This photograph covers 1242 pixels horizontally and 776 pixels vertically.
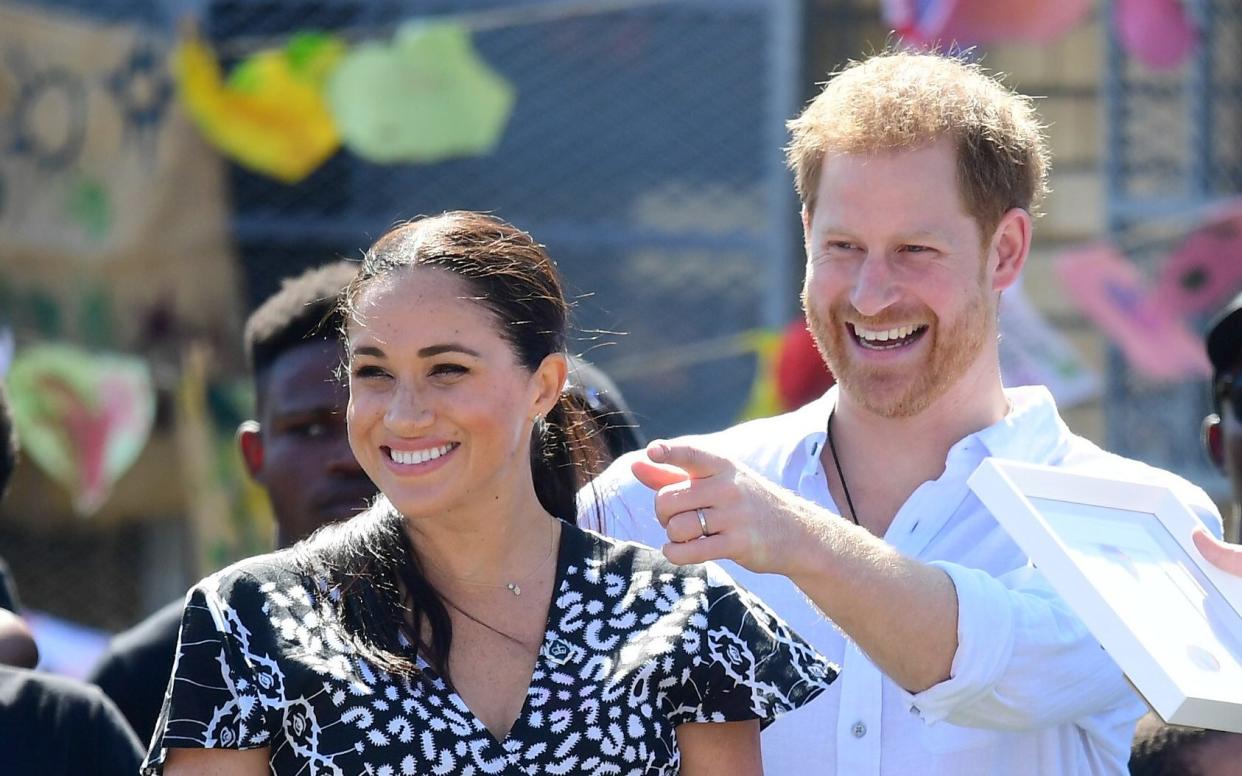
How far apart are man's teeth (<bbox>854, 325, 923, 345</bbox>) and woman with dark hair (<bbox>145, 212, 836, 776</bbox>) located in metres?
0.47

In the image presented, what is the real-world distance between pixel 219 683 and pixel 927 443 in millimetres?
1090

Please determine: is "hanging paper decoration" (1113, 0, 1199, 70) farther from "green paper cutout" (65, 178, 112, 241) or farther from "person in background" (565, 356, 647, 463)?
"green paper cutout" (65, 178, 112, 241)

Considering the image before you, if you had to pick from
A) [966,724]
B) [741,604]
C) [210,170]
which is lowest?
[966,724]

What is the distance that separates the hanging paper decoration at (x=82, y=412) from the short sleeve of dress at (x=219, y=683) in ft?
11.0

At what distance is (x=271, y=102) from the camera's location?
529 centimetres

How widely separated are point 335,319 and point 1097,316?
2.43 meters

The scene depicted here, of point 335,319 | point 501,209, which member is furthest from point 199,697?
point 501,209

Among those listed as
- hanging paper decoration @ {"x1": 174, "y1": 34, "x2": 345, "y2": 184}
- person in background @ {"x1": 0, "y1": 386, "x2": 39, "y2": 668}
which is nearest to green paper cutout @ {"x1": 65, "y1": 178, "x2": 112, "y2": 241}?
hanging paper decoration @ {"x1": 174, "y1": 34, "x2": 345, "y2": 184}

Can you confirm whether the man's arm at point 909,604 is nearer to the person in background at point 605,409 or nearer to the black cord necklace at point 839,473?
the black cord necklace at point 839,473

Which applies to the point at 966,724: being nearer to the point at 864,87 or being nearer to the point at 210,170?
the point at 864,87

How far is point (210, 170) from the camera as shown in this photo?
574cm

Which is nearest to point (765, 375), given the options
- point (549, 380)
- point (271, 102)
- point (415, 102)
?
point (415, 102)

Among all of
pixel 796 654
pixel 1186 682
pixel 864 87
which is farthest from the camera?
pixel 864 87

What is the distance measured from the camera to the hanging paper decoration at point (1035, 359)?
16.3ft
